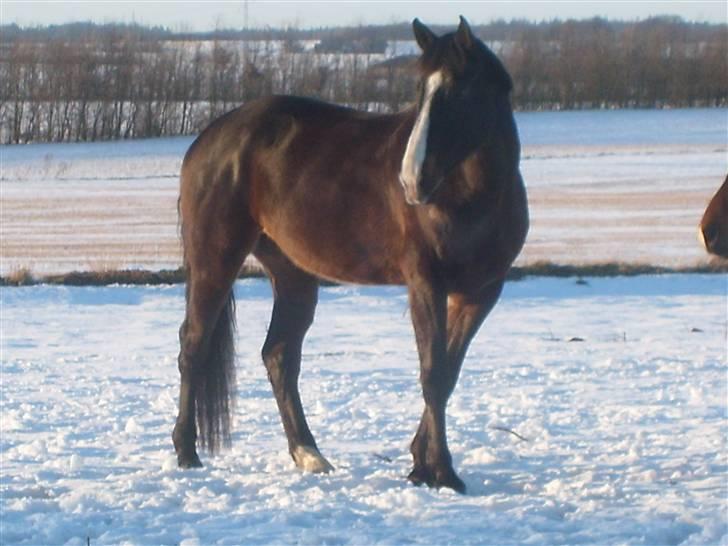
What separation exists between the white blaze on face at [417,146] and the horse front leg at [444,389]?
29.1 inches

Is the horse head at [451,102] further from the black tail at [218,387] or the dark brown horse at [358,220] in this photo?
the black tail at [218,387]

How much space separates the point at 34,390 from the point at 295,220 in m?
2.62

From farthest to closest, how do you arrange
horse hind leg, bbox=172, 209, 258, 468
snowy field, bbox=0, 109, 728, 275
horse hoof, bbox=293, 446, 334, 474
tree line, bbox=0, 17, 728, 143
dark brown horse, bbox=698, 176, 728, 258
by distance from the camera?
tree line, bbox=0, 17, 728, 143 → snowy field, bbox=0, 109, 728, 275 → horse hind leg, bbox=172, 209, 258, 468 → horse hoof, bbox=293, 446, 334, 474 → dark brown horse, bbox=698, 176, 728, 258

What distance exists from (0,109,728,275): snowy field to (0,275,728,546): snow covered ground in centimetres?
435

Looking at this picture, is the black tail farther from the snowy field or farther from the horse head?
the snowy field

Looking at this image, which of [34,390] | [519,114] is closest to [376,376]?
[34,390]

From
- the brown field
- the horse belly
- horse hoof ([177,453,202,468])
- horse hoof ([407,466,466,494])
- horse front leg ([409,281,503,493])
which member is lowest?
the brown field

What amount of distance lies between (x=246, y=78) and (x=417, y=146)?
36.3 metres

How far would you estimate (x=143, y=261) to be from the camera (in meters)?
14.7

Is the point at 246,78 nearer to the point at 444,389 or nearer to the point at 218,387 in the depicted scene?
the point at 218,387

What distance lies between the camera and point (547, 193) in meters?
24.3

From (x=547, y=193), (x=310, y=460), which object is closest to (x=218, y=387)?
(x=310, y=460)

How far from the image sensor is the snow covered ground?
15.5ft

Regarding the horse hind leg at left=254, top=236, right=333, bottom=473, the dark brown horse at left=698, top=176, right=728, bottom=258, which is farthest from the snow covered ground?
the dark brown horse at left=698, top=176, right=728, bottom=258
